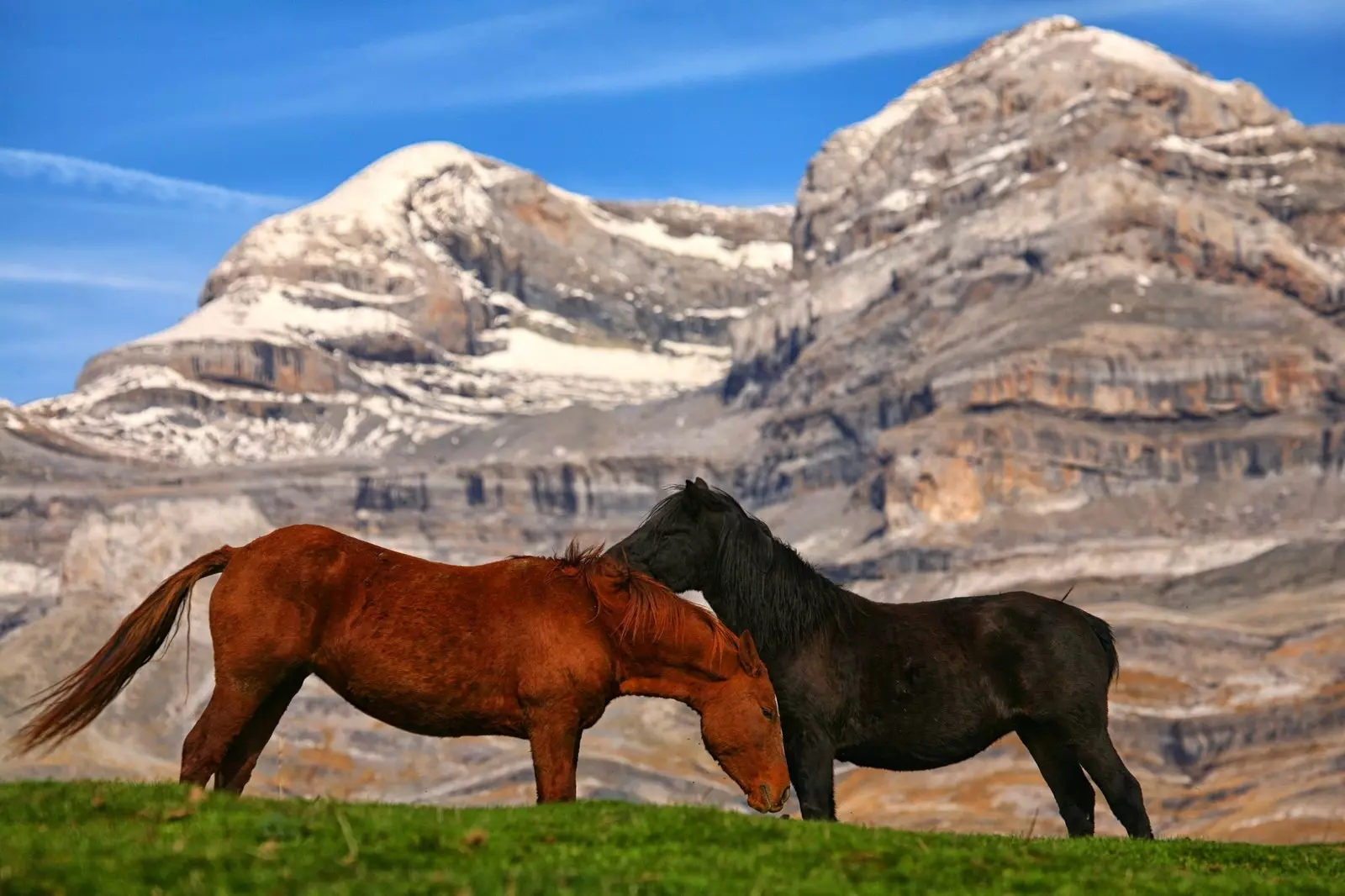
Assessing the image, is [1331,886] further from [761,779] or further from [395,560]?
[395,560]

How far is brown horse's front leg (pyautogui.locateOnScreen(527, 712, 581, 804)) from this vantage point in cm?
1688

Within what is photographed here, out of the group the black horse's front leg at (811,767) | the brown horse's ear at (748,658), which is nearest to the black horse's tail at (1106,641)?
the black horse's front leg at (811,767)

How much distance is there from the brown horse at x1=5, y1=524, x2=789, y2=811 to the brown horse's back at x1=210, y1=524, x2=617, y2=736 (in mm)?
15

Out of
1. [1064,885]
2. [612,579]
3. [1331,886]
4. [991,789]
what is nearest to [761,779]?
[612,579]

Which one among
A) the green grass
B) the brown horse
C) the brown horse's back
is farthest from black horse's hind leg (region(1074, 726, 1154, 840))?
the brown horse's back

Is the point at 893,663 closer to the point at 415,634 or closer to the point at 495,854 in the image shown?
the point at 415,634

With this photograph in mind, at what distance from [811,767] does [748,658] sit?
8.97 feet

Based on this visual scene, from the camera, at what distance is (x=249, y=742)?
17.9 meters

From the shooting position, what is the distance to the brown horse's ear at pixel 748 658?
17.7 metres

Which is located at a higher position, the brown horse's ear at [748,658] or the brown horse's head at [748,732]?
the brown horse's ear at [748,658]

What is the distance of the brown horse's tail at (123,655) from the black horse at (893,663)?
4.01m

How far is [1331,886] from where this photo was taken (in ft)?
52.4

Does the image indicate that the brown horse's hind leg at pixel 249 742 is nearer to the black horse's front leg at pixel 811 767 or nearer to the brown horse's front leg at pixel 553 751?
the brown horse's front leg at pixel 553 751

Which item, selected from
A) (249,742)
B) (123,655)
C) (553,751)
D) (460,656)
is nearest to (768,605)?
(553,751)
